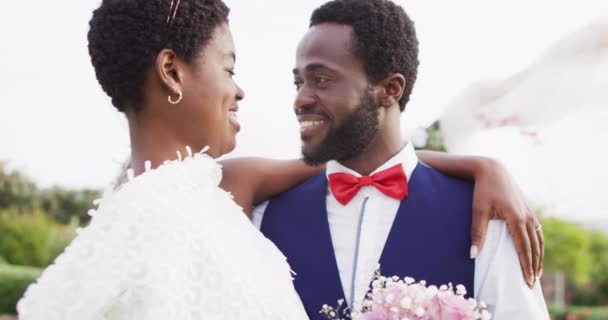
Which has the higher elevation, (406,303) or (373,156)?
(373,156)

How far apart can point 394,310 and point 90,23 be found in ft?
4.01

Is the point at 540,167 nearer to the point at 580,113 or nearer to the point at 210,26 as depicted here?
the point at 580,113

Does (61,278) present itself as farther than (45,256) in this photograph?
No

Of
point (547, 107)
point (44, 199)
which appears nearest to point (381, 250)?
point (547, 107)

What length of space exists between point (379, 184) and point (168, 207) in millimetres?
1020

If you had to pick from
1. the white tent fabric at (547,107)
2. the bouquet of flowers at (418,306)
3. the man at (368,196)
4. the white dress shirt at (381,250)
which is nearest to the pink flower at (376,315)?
the bouquet of flowers at (418,306)

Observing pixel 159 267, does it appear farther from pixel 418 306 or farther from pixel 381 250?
pixel 381 250

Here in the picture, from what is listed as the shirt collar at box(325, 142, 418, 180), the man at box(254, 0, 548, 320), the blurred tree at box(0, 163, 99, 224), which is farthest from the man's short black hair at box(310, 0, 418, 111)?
the blurred tree at box(0, 163, 99, 224)

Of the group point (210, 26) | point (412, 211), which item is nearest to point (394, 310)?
point (412, 211)

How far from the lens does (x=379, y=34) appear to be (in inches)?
116

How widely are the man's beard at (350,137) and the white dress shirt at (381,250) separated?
110 millimetres

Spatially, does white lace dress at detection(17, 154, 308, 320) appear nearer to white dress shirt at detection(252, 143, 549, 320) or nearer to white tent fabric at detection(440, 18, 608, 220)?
white dress shirt at detection(252, 143, 549, 320)

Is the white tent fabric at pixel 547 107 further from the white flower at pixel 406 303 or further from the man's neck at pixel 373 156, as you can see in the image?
the white flower at pixel 406 303

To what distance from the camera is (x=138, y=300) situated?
187cm
